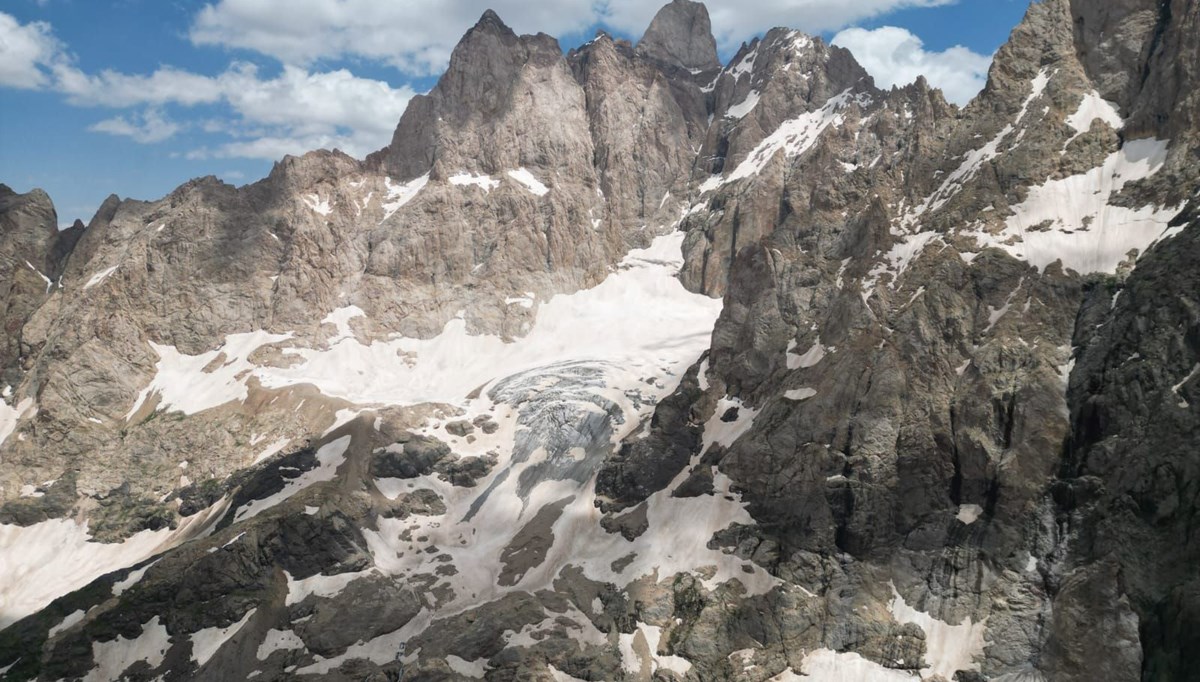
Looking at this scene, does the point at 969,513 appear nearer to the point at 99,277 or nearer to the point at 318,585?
the point at 318,585

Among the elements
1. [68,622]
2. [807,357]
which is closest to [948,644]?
[807,357]

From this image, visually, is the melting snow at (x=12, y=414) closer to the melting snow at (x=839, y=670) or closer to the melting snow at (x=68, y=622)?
the melting snow at (x=68, y=622)

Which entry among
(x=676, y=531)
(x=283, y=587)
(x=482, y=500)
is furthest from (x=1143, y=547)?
(x=283, y=587)

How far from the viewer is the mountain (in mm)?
98688

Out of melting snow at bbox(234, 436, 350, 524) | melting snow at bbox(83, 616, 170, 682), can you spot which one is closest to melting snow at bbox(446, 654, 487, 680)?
melting snow at bbox(83, 616, 170, 682)

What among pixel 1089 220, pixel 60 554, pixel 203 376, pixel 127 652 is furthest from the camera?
pixel 203 376

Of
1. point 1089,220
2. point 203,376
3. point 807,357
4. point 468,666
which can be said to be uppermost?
point 1089,220

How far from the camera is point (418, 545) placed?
132 metres

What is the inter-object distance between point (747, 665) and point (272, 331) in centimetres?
11989

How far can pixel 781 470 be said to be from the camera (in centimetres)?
11800

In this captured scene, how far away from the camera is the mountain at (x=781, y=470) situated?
98688 mm

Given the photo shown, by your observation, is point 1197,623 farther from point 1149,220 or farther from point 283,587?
point 283,587

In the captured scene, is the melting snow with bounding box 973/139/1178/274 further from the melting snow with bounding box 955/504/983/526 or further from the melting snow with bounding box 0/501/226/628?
the melting snow with bounding box 0/501/226/628

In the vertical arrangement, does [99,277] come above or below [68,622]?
above
